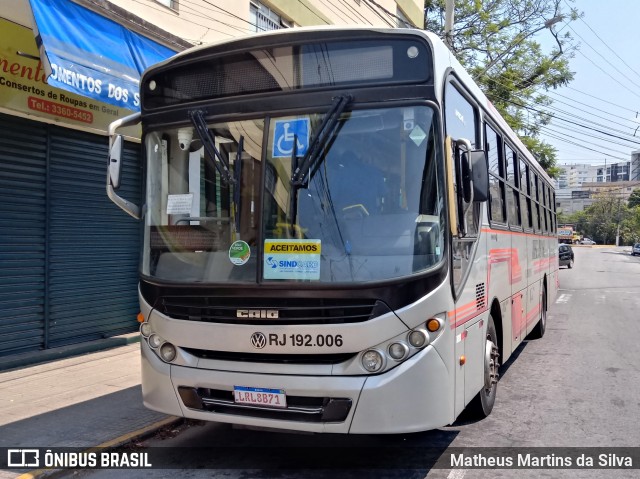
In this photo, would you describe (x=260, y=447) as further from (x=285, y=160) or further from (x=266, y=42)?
(x=266, y=42)

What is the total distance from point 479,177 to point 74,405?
4.78 metres

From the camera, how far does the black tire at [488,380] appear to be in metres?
5.49

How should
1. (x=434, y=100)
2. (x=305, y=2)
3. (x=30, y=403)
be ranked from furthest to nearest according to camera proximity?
(x=305, y=2) → (x=30, y=403) → (x=434, y=100)

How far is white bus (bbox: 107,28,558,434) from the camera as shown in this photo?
389 centimetres

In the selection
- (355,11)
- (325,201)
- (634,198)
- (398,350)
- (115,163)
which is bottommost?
(398,350)

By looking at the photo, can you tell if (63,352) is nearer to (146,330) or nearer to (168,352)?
(146,330)

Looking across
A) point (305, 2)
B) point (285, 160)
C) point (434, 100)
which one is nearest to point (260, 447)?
point (285, 160)

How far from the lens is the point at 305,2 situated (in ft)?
48.0

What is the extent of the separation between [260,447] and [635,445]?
3.29 metres

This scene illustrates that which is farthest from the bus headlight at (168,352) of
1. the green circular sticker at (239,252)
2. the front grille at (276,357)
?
the green circular sticker at (239,252)

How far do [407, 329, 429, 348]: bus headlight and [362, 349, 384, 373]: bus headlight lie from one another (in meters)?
0.23

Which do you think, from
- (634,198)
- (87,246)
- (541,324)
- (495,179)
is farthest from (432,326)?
(634,198)

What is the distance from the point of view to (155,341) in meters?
4.55

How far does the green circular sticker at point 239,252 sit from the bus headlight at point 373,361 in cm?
109
